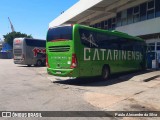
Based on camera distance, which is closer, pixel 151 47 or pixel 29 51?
pixel 151 47

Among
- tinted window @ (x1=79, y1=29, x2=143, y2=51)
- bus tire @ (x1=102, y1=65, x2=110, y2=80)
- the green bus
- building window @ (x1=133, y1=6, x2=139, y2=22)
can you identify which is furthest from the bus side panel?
building window @ (x1=133, y1=6, x2=139, y2=22)

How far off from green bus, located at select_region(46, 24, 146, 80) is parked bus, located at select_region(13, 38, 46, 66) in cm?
1482

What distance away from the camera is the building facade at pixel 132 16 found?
78.2 feet

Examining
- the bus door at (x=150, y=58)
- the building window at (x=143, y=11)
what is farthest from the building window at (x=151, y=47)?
the building window at (x=143, y=11)

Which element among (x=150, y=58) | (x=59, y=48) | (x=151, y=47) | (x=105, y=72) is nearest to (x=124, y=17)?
(x=151, y=47)

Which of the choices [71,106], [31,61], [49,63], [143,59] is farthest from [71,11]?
[71,106]

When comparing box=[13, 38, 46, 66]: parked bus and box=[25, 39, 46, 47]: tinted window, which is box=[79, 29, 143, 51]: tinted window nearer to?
box=[13, 38, 46, 66]: parked bus

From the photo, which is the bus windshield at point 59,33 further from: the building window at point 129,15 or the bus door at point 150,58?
the building window at point 129,15

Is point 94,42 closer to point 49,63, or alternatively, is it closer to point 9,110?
point 49,63

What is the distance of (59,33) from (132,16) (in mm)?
15021

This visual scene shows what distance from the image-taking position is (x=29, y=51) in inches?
1175

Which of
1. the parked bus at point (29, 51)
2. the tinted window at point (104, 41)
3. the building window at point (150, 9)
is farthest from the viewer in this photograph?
the parked bus at point (29, 51)

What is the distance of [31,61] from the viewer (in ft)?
98.8

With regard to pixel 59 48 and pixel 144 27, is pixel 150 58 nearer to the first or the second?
pixel 144 27
